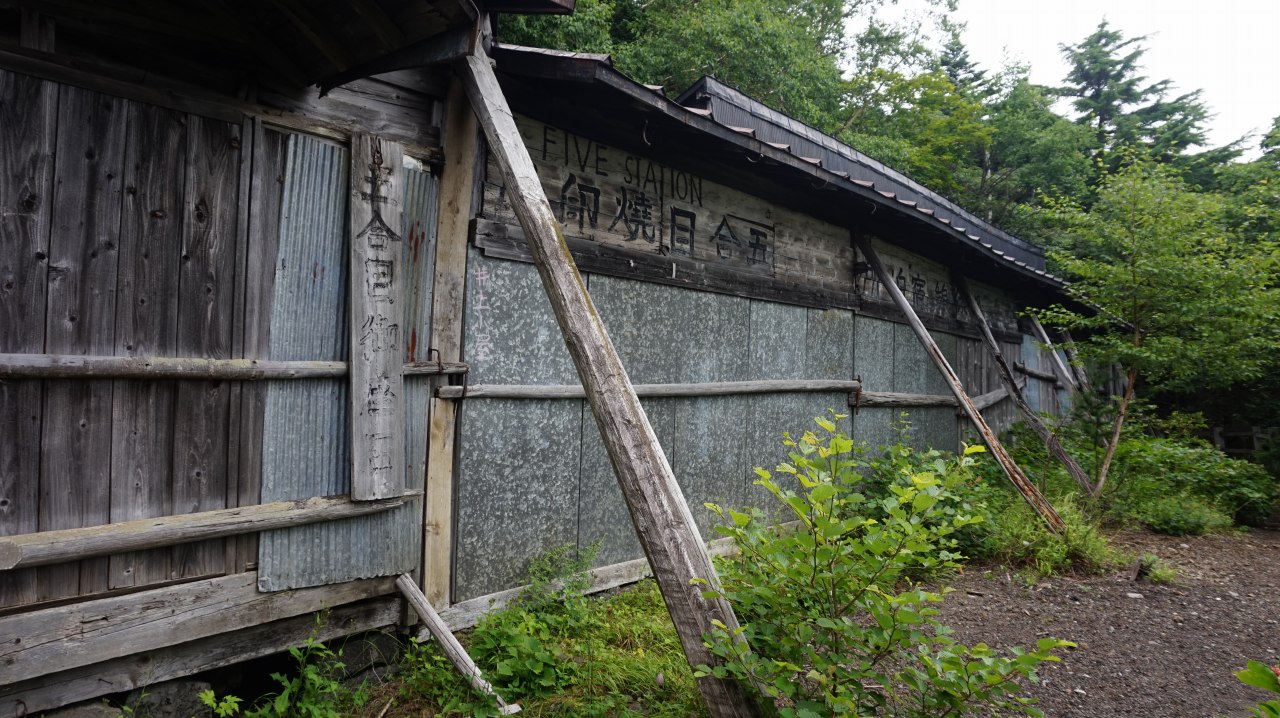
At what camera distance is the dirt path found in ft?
11.2

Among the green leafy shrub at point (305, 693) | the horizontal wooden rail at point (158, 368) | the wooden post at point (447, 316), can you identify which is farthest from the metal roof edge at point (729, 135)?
the green leafy shrub at point (305, 693)

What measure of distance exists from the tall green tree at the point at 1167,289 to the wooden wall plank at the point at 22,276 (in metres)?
8.13

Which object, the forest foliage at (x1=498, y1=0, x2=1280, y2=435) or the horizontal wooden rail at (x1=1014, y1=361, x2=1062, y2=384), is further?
the horizontal wooden rail at (x1=1014, y1=361, x2=1062, y2=384)

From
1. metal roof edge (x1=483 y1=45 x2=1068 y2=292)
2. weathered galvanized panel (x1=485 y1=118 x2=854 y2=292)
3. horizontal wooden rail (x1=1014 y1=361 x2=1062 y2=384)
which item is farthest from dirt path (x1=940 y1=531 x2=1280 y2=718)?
horizontal wooden rail (x1=1014 y1=361 x2=1062 y2=384)

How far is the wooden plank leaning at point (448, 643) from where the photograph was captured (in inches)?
117

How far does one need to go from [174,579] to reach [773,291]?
4510mm

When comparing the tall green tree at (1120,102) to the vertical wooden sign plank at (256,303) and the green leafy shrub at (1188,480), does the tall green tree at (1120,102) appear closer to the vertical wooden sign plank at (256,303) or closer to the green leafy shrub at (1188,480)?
the green leafy shrub at (1188,480)

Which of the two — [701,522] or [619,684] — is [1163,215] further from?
[619,684]

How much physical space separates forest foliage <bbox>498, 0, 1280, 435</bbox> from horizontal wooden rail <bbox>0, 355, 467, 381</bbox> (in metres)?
7.33

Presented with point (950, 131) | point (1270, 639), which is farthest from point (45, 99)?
point (950, 131)

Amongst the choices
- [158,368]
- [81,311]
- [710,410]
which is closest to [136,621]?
[158,368]

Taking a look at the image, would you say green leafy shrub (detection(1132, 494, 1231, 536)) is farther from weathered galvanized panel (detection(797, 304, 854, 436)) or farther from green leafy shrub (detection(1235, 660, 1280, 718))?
green leafy shrub (detection(1235, 660, 1280, 718))

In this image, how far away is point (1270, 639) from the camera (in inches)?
170

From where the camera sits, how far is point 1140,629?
14.4 feet
